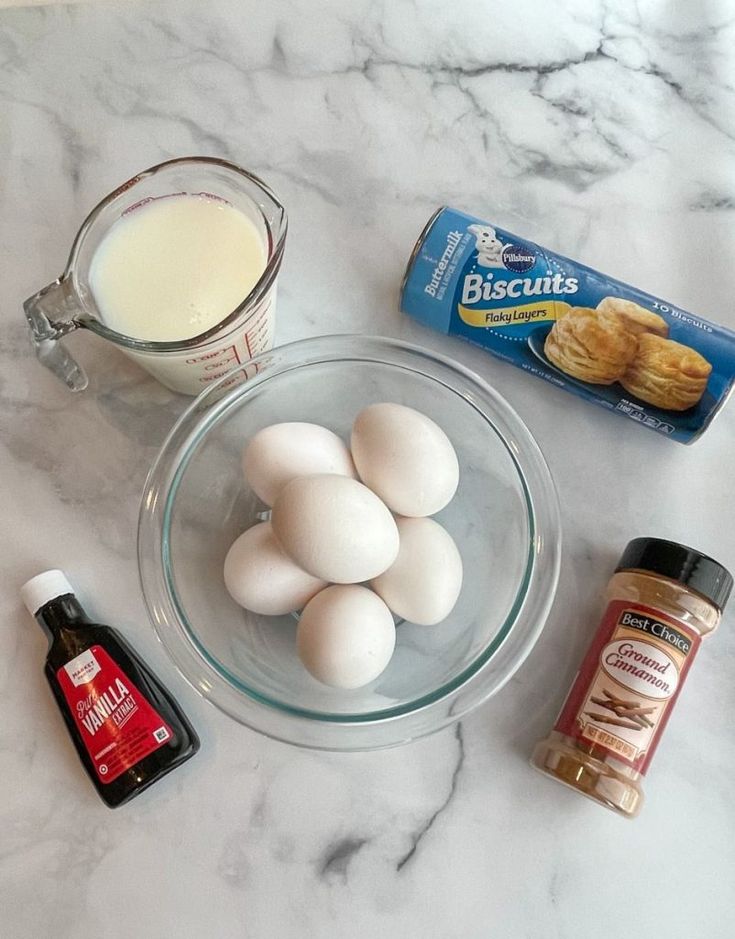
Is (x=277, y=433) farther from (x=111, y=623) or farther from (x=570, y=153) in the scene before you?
(x=570, y=153)

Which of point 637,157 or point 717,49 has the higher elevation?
point 717,49

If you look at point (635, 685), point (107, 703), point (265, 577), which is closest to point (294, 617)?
point (265, 577)

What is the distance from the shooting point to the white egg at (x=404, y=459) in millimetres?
689

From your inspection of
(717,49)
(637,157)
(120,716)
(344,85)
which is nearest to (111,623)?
(120,716)

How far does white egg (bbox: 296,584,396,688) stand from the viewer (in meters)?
0.67

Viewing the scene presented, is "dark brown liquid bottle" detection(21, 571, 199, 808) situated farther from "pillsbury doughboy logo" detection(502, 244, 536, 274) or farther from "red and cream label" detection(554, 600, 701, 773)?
"pillsbury doughboy logo" detection(502, 244, 536, 274)

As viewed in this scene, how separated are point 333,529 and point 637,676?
296 millimetres

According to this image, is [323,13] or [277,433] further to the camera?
[323,13]

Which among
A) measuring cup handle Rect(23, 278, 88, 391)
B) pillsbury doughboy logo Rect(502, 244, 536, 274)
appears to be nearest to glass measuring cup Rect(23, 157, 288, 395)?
measuring cup handle Rect(23, 278, 88, 391)

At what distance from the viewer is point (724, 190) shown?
89cm

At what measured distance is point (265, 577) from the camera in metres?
0.70

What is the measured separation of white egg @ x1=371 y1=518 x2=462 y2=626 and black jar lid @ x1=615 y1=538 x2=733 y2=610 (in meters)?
0.17

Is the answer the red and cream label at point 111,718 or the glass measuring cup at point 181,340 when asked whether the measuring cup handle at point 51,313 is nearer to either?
the glass measuring cup at point 181,340

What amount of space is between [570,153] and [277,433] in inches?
18.3
